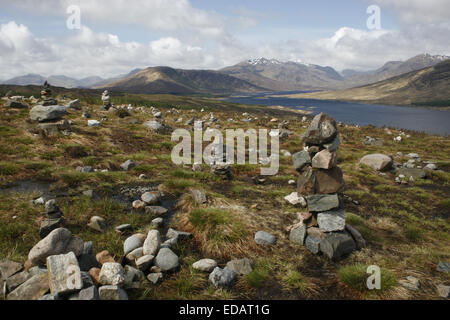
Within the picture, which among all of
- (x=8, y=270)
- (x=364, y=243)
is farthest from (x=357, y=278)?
(x=8, y=270)

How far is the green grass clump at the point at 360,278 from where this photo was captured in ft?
16.9

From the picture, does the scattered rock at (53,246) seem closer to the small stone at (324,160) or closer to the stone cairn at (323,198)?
the stone cairn at (323,198)

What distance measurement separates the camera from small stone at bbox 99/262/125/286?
15.3 ft

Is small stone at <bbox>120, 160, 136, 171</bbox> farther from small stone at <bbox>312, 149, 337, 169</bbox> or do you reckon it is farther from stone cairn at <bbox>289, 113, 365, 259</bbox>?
small stone at <bbox>312, 149, 337, 169</bbox>

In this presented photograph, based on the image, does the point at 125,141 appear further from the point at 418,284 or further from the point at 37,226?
the point at 418,284

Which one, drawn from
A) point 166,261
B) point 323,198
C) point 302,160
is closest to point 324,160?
point 302,160

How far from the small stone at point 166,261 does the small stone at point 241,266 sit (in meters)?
1.29

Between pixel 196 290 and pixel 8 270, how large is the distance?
12.3 feet

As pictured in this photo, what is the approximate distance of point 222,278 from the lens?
17.2ft

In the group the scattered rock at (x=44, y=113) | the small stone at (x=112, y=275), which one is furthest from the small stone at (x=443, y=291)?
the scattered rock at (x=44, y=113)

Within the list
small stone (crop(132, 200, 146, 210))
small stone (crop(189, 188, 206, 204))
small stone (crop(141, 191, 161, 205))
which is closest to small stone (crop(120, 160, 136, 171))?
small stone (crop(141, 191, 161, 205))

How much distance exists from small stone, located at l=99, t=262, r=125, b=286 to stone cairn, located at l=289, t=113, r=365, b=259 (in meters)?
4.90

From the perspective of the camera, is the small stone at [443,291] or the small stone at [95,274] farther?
the small stone at [443,291]
